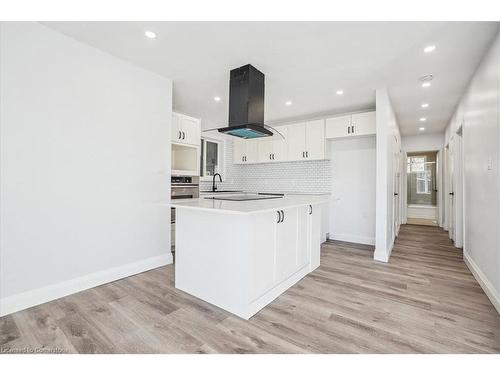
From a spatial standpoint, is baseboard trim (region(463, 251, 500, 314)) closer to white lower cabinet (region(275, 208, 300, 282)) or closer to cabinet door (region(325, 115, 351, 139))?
white lower cabinet (region(275, 208, 300, 282))

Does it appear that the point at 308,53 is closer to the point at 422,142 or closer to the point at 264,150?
the point at 264,150

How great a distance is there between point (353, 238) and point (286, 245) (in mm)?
2938

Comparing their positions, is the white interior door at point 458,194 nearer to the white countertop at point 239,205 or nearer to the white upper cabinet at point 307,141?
the white upper cabinet at point 307,141

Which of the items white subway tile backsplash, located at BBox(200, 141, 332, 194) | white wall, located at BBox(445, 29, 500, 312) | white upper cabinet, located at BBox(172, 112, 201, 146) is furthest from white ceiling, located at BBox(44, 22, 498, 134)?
white subway tile backsplash, located at BBox(200, 141, 332, 194)

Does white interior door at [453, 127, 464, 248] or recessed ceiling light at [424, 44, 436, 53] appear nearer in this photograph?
recessed ceiling light at [424, 44, 436, 53]

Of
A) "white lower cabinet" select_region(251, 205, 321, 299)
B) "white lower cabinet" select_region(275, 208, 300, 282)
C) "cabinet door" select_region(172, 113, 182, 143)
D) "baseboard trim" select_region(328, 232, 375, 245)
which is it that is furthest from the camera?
"baseboard trim" select_region(328, 232, 375, 245)

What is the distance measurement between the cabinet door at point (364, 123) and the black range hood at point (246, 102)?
7.36 ft

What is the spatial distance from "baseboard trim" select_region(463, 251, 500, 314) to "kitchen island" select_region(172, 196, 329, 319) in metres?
1.78

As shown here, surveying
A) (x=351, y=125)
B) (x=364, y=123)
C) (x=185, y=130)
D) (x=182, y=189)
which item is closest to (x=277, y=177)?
(x=351, y=125)

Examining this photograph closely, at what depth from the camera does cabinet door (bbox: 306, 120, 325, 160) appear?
4.94 meters

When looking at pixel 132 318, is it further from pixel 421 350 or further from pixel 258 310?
pixel 421 350

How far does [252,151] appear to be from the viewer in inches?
235

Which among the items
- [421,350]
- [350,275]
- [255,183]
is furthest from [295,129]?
[421,350]

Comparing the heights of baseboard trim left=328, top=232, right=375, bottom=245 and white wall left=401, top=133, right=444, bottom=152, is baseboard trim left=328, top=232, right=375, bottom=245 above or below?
below
